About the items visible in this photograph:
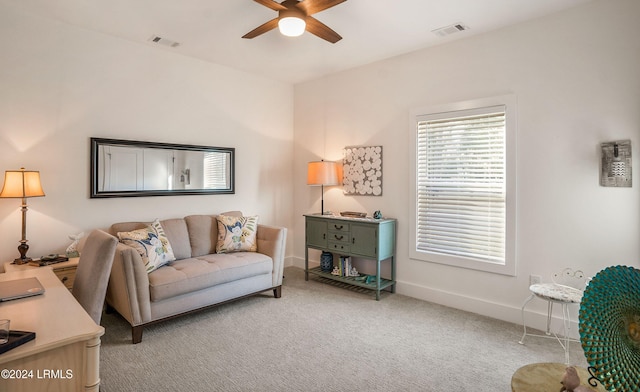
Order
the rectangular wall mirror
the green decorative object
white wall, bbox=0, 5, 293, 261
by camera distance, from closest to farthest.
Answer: the green decorative object
white wall, bbox=0, 5, 293, 261
the rectangular wall mirror

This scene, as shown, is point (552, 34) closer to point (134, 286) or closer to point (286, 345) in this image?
point (286, 345)

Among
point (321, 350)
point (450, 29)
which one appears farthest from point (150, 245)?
point (450, 29)

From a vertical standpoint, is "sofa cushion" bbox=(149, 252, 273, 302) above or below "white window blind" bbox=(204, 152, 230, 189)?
below

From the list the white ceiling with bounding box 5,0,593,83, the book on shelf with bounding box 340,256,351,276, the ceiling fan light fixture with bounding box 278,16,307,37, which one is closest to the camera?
the ceiling fan light fixture with bounding box 278,16,307,37

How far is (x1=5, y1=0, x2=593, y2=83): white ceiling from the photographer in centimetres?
289

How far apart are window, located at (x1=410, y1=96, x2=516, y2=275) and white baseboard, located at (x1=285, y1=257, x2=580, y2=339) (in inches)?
13.3

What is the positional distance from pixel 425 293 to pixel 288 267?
216 centimetres

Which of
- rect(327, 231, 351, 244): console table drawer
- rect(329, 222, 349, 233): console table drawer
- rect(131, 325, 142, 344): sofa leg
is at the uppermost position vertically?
rect(329, 222, 349, 233): console table drawer

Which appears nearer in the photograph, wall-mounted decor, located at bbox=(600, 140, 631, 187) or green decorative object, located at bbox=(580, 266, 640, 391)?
green decorative object, located at bbox=(580, 266, 640, 391)

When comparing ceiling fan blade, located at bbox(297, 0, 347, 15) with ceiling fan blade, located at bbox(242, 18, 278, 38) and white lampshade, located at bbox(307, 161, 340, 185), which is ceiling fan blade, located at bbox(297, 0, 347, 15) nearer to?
ceiling fan blade, located at bbox(242, 18, 278, 38)

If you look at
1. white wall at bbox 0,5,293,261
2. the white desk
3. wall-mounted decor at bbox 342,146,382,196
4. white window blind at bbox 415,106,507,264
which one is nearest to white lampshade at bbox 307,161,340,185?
wall-mounted decor at bbox 342,146,382,196

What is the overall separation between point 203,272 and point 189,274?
13 cm

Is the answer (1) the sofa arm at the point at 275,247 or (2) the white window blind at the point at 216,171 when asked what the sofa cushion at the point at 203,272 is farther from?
(2) the white window blind at the point at 216,171

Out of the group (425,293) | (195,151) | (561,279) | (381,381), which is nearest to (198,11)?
(195,151)
